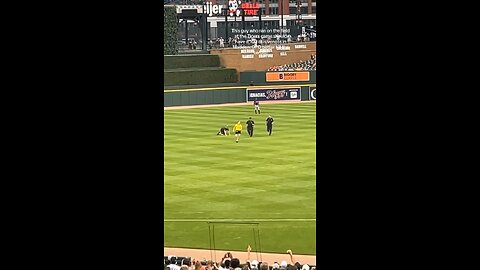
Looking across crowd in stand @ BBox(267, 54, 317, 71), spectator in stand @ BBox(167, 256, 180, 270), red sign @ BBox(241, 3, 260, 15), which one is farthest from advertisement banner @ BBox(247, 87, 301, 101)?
spectator in stand @ BBox(167, 256, 180, 270)

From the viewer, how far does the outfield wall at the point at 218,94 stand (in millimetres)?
34469

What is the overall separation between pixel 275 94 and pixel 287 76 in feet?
7.94

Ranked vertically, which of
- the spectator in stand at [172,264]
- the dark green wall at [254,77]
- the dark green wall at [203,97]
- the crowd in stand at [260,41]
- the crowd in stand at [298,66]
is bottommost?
the spectator in stand at [172,264]

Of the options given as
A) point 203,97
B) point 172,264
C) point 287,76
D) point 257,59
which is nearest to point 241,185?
point 172,264

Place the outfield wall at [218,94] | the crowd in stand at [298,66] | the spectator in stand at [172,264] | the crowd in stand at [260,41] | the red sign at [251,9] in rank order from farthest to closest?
the red sign at [251,9], the crowd in stand at [260,41], the crowd in stand at [298,66], the outfield wall at [218,94], the spectator in stand at [172,264]

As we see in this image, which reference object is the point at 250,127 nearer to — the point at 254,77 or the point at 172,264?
the point at 254,77

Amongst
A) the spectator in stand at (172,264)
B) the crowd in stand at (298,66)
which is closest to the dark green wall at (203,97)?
the crowd in stand at (298,66)

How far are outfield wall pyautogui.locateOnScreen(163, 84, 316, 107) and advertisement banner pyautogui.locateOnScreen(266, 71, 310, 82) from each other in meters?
1.01

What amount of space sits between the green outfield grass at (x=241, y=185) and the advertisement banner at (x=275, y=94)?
298 inches

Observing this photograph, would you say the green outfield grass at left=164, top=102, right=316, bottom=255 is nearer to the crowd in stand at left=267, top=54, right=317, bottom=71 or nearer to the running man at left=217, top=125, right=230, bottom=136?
the running man at left=217, top=125, right=230, bottom=136

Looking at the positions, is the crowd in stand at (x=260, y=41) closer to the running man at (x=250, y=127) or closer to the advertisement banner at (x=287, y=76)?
the advertisement banner at (x=287, y=76)

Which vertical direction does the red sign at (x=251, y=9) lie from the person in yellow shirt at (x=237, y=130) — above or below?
above

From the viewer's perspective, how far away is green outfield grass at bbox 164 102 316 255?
12.7 metres
